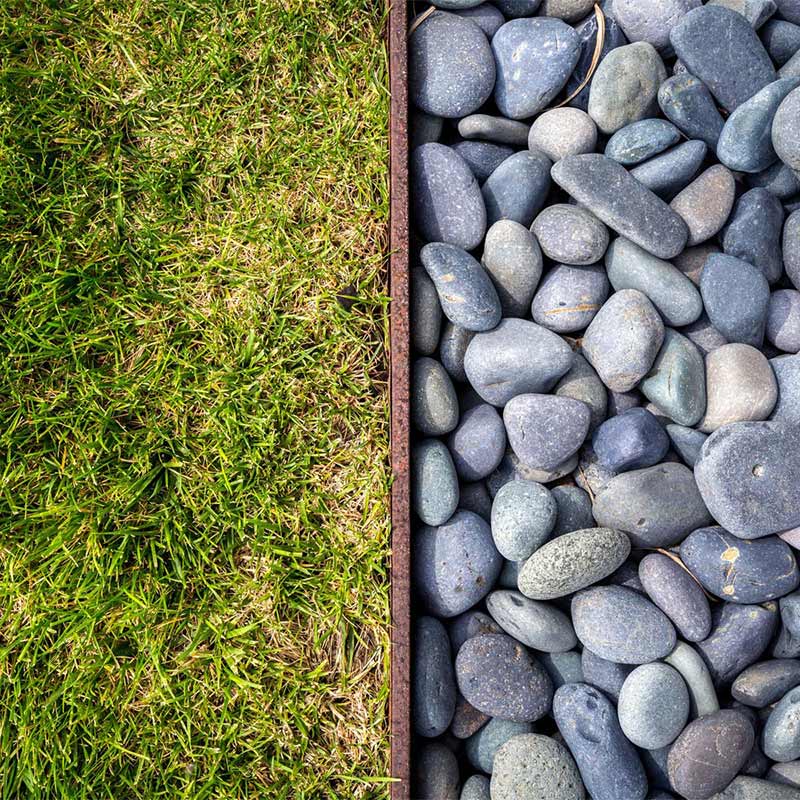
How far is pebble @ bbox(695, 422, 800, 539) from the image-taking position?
5.61 ft

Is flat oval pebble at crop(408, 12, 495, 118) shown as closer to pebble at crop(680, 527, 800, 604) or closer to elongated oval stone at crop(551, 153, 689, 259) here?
elongated oval stone at crop(551, 153, 689, 259)

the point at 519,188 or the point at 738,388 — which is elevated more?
the point at 519,188

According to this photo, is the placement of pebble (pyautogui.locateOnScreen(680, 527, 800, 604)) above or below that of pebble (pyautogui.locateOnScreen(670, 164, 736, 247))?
below

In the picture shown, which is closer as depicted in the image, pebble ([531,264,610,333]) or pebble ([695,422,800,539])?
pebble ([695,422,800,539])

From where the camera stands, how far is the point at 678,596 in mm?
1708

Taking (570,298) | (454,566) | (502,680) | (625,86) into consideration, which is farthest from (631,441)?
(625,86)

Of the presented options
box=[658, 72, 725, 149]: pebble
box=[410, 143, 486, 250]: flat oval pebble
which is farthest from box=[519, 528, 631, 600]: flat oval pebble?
box=[658, 72, 725, 149]: pebble

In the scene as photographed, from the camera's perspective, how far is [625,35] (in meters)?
2.09

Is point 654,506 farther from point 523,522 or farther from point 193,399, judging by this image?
point 193,399

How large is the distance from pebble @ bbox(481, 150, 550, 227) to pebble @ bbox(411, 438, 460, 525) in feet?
2.13

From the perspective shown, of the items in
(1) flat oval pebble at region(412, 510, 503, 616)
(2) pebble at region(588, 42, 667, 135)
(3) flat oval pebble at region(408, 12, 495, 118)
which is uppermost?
(3) flat oval pebble at region(408, 12, 495, 118)

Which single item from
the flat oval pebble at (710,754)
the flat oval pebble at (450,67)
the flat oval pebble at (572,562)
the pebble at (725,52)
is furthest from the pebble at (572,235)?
the flat oval pebble at (710,754)

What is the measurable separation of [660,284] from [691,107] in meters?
0.48

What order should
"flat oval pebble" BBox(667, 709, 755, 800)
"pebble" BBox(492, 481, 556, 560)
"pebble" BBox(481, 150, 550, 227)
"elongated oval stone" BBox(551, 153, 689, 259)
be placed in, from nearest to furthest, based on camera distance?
"flat oval pebble" BBox(667, 709, 755, 800), "pebble" BBox(492, 481, 556, 560), "elongated oval stone" BBox(551, 153, 689, 259), "pebble" BBox(481, 150, 550, 227)
